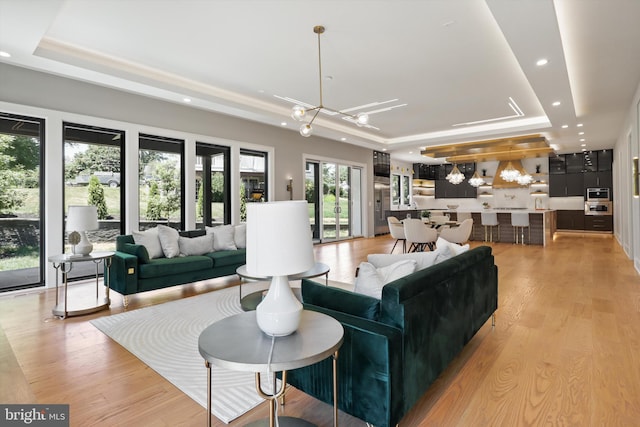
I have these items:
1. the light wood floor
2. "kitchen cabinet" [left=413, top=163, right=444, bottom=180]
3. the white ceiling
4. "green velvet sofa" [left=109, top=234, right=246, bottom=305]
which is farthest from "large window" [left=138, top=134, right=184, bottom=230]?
"kitchen cabinet" [left=413, top=163, right=444, bottom=180]

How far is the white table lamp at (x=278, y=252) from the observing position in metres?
1.44

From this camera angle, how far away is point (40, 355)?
2756mm

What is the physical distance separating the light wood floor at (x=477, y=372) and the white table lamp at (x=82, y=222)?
75 centimetres

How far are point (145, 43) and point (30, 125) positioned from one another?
217cm

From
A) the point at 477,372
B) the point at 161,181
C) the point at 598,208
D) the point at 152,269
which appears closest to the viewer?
the point at 477,372

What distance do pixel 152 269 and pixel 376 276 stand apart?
3.25 metres

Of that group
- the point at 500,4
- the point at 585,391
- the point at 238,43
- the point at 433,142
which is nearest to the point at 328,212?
the point at 433,142

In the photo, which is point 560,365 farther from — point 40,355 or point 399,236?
point 399,236

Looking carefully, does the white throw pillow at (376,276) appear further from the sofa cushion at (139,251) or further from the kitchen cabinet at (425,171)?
the kitchen cabinet at (425,171)

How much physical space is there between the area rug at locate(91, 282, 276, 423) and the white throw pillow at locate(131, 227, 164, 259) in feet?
2.79

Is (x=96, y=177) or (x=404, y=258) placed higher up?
(x=96, y=177)

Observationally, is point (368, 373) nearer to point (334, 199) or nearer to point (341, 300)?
point (341, 300)

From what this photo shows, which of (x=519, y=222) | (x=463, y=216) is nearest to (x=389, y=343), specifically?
(x=519, y=222)

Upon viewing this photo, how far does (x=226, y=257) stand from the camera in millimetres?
5004
